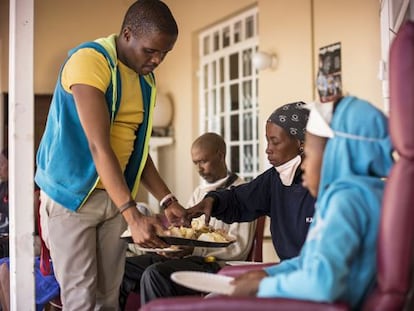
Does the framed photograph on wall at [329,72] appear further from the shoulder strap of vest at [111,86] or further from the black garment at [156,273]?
the shoulder strap of vest at [111,86]

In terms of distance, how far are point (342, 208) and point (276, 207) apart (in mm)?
1145

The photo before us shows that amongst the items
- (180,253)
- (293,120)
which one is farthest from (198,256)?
(293,120)

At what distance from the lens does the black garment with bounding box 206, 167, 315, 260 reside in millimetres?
2566

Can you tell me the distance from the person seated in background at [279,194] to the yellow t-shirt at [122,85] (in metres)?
0.45

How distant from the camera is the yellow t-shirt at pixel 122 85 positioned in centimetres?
212

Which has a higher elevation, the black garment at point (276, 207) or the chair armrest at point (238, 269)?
the black garment at point (276, 207)

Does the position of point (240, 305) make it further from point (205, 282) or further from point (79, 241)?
point (79, 241)

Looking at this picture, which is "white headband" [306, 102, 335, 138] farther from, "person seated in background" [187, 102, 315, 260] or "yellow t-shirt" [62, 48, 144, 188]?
"person seated in background" [187, 102, 315, 260]

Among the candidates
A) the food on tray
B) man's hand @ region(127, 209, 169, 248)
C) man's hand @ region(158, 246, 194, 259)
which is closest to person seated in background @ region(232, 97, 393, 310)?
man's hand @ region(127, 209, 169, 248)

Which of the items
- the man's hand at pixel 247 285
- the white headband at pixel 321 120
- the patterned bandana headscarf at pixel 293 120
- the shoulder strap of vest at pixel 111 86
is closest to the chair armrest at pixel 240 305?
the man's hand at pixel 247 285

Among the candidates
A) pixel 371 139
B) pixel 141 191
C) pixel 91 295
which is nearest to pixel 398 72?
pixel 371 139

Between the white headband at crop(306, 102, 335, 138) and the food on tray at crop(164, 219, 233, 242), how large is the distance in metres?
0.98

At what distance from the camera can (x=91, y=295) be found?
222cm

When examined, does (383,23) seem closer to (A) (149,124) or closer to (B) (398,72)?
(A) (149,124)
